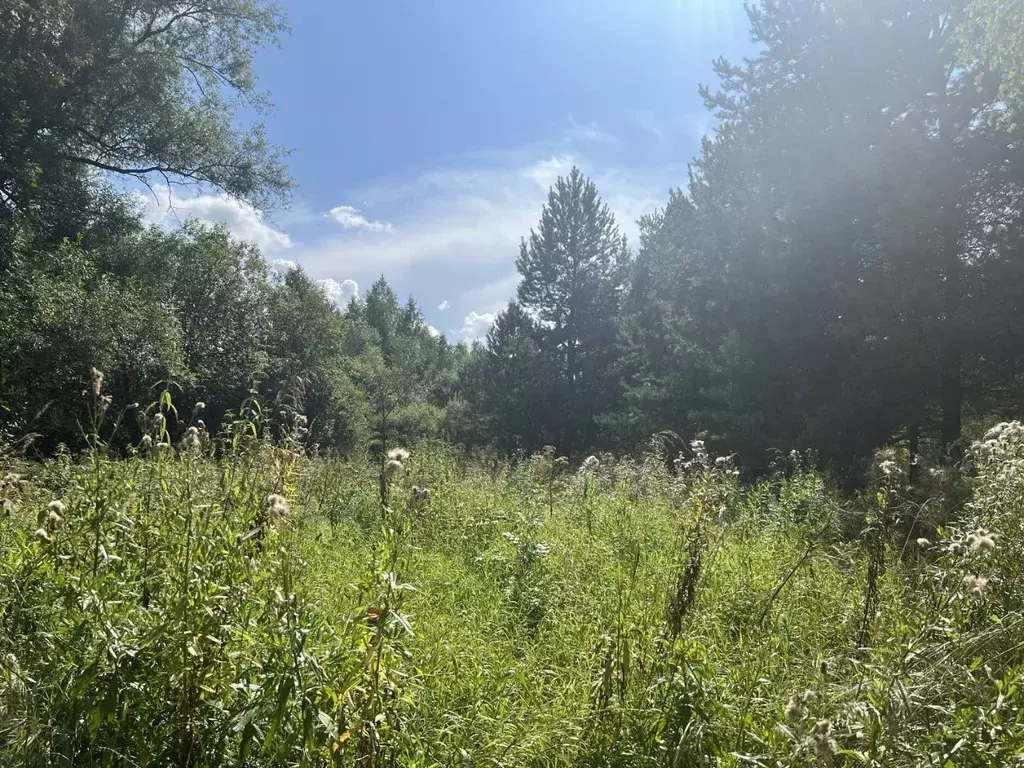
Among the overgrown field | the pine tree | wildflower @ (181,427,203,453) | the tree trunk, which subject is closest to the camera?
the overgrown field

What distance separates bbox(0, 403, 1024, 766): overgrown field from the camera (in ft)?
5.92

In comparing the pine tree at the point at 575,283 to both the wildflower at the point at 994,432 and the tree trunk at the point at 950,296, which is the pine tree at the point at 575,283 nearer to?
the tree trunk at the point at 950,296

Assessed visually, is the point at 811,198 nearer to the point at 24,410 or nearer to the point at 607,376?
the point at 607,376

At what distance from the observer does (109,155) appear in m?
12.4

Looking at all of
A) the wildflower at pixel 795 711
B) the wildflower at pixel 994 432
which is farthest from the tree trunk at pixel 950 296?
the wildflower at pixel 795 711

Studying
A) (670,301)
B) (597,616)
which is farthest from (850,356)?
(597,616)

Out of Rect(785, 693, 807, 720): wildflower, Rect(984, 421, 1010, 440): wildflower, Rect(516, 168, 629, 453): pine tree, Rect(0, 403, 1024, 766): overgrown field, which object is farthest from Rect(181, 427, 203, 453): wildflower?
Rect(516, 168, 629, 453): pine tree

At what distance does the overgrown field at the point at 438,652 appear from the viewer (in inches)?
71.0

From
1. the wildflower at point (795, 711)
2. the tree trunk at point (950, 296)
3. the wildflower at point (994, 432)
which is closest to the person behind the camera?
the wildflower at point (795, 711)

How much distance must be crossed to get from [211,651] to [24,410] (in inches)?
404

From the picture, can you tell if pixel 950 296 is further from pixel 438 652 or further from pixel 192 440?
pixel 192 440

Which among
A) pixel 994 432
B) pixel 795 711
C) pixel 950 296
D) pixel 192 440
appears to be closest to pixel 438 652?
pixel 192 440

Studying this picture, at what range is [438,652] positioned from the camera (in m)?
2.99

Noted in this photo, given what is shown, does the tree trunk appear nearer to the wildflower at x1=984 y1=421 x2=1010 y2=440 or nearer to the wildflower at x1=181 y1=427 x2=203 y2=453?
the wildflower at x1=984 y1=421 x2=1010 y2=440
